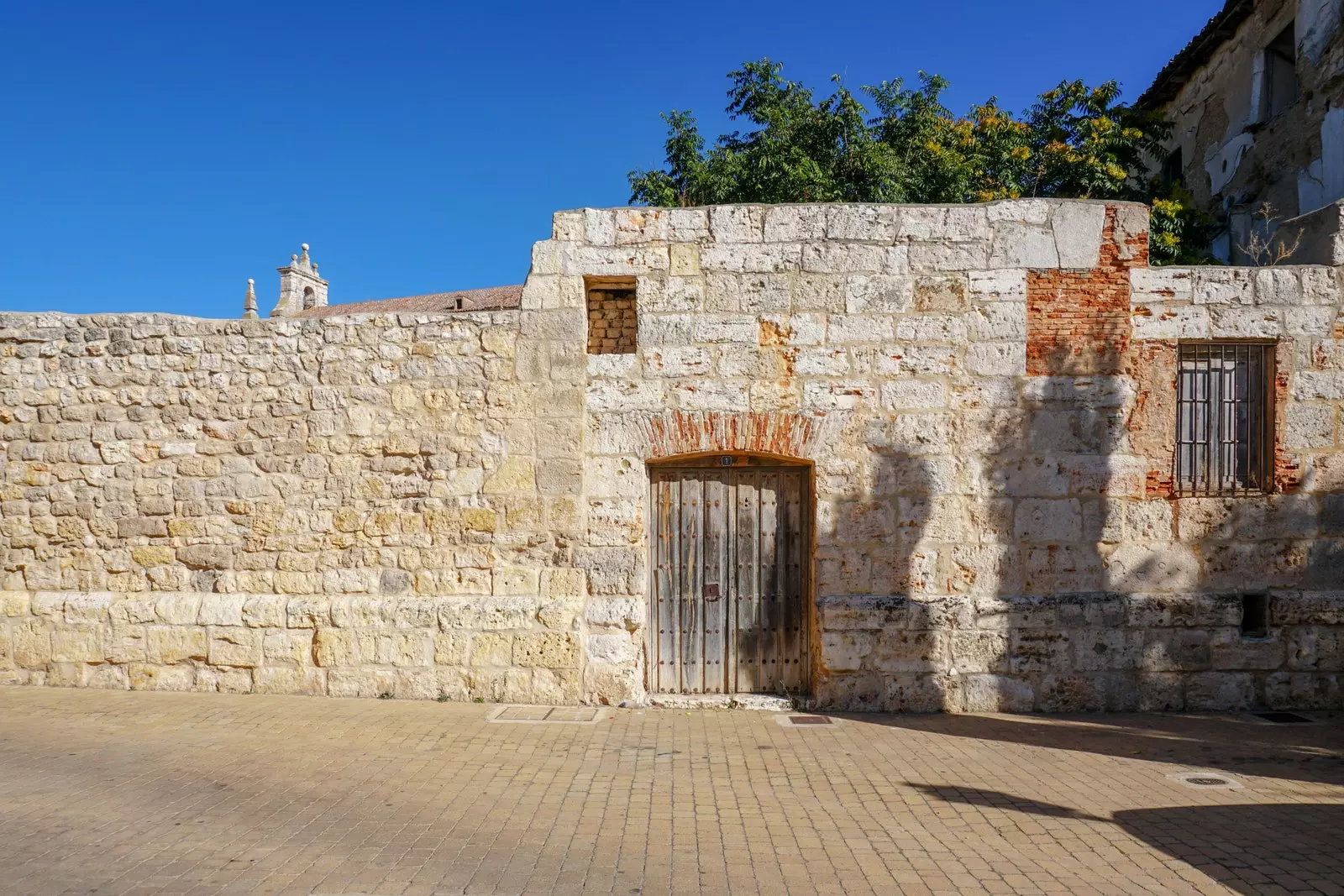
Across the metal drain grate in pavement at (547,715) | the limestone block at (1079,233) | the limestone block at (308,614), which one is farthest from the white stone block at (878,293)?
the limestone block at (308,614)

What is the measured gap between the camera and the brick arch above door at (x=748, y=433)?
6.71 meters

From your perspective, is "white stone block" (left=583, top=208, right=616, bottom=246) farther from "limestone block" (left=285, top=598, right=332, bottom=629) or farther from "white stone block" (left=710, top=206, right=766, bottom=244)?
"limestone block" (left=285, top=598, right=332, bottom=629)

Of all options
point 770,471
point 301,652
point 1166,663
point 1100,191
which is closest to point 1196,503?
point 1166,663

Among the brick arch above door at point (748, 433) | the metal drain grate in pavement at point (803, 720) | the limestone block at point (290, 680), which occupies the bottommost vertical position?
the metal drain grate in pavement at point (803, 720)

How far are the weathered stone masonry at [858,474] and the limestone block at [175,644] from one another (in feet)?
0.07

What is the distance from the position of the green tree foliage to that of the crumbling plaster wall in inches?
24.9

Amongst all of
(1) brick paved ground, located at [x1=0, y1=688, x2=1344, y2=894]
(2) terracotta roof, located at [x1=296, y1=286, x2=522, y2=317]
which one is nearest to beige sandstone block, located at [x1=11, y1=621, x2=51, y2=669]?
(1) brick paved ground, located at [x1=0, y1=688, x2=1344, y2=894]

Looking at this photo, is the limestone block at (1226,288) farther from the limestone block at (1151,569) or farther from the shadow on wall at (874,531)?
the shadow on wall at (874,531)

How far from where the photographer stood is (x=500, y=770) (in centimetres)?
513

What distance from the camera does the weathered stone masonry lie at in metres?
6.65

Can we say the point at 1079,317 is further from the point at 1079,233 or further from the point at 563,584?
the point at 563,584

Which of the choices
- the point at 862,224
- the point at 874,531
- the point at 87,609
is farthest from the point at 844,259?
the point at 87,609

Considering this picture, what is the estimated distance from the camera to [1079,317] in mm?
6746

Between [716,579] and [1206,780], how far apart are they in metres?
3.41
